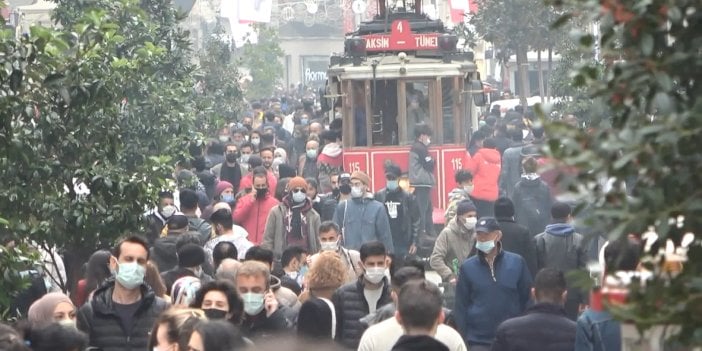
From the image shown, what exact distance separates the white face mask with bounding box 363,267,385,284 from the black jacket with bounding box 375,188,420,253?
7.97 metres

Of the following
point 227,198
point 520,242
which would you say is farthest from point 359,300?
point 227,198

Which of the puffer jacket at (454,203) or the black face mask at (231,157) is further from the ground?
the black face mask at (231,157)

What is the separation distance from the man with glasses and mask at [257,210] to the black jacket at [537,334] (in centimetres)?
779

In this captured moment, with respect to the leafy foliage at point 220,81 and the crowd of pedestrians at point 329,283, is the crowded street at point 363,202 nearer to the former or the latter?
the crowd of pedestrians at point 329,283

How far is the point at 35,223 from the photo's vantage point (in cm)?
1060

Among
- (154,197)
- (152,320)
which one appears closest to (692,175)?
(152,320)

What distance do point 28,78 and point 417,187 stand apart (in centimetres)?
1267

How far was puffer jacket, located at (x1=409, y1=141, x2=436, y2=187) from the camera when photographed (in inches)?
862

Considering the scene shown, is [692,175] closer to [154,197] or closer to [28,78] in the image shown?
[28,78]

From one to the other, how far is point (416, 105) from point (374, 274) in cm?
1307

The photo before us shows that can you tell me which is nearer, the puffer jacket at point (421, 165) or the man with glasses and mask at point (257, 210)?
the man with glasses and mask at point (257, 210)

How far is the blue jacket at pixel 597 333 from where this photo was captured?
8.49 meters

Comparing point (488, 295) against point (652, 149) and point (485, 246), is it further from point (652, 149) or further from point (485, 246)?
point (652, 149)

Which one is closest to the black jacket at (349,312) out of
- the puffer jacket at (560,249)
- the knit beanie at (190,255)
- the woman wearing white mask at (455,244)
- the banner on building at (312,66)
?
the knit beanie at (190,255)
